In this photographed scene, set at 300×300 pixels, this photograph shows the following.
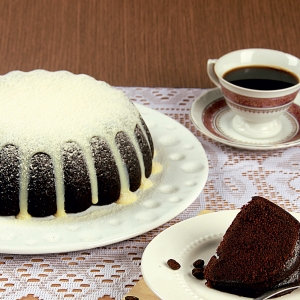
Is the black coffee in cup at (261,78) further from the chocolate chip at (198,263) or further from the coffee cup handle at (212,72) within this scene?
the chocolate chip at (198,263)

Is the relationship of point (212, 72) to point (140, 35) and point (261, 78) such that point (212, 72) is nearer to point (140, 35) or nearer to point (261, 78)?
point (261, 78)

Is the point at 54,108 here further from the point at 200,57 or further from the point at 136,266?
the point at 200,57

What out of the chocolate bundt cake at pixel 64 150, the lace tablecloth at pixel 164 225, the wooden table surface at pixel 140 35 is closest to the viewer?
the lace tablecloth at pixel 164 225

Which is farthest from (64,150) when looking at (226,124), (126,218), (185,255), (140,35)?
(140,35)

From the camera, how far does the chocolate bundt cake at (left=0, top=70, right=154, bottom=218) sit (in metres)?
1.24

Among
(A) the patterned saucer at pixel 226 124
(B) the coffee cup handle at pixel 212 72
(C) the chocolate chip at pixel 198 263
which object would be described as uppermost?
(C) the chocolate chip at pixel 198 263

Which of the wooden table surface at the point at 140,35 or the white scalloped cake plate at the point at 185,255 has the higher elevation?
the white scalloped cake plate at the point at 185,255

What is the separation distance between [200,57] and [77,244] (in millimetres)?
1097

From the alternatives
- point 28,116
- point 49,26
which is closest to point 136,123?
point 28,116

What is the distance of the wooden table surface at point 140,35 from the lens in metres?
1.97

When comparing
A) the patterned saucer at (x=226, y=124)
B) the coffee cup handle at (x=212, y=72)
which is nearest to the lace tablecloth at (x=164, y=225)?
the patterned saucer at (x=226, y=124)

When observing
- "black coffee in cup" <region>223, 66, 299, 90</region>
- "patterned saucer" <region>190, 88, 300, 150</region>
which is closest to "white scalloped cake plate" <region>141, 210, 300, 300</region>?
"patterned saucer" <region>190, 88, 300, 150</region>

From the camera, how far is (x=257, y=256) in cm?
102

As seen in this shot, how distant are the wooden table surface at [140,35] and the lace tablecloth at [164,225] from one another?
18 centimetres
